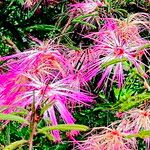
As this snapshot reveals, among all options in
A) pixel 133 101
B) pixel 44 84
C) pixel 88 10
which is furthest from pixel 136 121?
pixel 88 10

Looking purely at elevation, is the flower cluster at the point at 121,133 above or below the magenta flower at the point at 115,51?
below

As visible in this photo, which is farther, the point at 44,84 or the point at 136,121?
the point at 136,121

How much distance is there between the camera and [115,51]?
90 centimetres

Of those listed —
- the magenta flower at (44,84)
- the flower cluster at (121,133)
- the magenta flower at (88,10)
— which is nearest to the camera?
the magenta flower at (44,84)

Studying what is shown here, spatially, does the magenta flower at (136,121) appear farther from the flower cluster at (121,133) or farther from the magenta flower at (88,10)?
the magenta flower at (88,10)

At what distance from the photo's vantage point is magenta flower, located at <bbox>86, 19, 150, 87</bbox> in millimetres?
871

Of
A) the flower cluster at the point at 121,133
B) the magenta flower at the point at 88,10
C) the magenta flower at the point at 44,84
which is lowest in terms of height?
the flower cluster at the point at 121,133

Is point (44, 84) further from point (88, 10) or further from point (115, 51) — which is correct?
point (88, 10)

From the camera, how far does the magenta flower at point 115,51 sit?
0.87m

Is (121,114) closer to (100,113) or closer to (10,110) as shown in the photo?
(100,113)

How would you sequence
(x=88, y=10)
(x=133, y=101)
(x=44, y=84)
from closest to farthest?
(x=44, y=84)
(x=133, y=101)
(x=88, y=10)

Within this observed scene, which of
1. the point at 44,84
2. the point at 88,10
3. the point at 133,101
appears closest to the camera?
the point at 44,84

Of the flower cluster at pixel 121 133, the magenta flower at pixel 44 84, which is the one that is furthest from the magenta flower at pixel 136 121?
the magenta flower at pixel 44 84

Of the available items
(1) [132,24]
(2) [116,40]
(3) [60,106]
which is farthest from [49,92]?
(1) [132,24]
